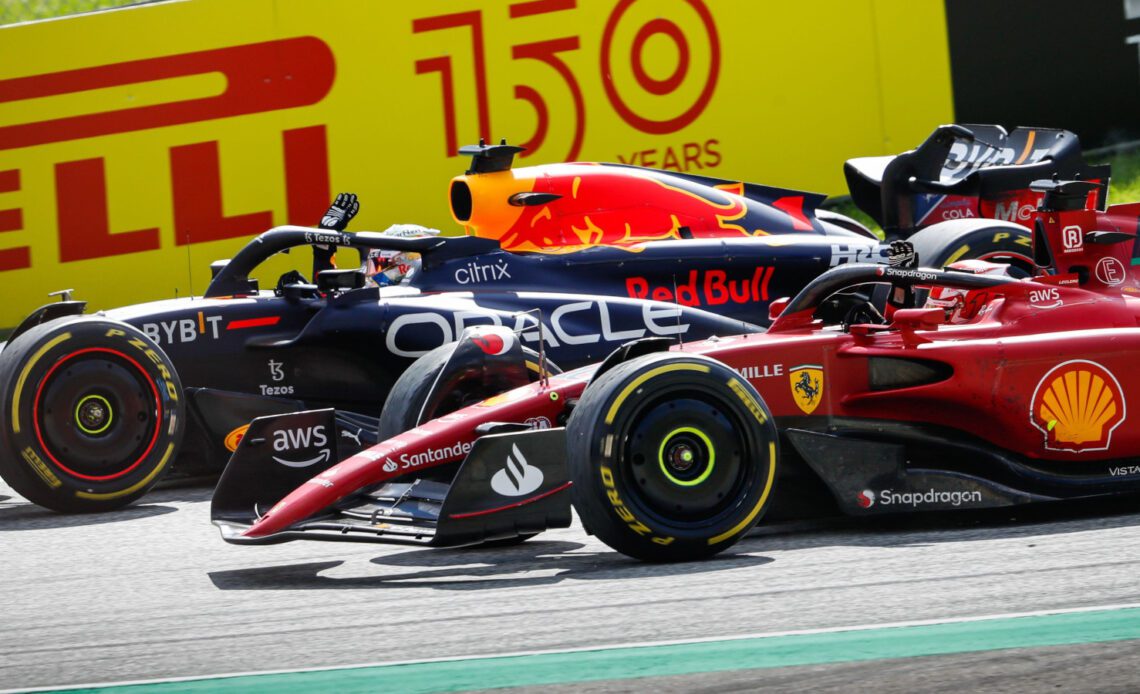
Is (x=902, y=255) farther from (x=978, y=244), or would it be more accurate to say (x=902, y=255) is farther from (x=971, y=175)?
(x=971, y=175)

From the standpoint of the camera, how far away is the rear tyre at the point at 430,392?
21.2 feet

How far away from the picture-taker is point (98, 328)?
7.48m

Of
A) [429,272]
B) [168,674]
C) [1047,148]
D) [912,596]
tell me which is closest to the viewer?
[168,674]

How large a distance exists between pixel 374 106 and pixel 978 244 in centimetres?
549

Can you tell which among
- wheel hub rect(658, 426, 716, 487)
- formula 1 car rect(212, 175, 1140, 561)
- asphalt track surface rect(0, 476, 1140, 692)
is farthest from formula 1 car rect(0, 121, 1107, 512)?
wheel hub rect(658, 426, 716, 487)

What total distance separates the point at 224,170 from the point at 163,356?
5297 mm

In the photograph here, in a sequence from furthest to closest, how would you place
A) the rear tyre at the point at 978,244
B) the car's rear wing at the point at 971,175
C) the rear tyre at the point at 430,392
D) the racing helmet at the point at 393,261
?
the car's rear wing at the point at 971,175
the racing helmet at the point at 393,261
the rear tyre at the point at 978,244
the rear tyre at the point at 430,392

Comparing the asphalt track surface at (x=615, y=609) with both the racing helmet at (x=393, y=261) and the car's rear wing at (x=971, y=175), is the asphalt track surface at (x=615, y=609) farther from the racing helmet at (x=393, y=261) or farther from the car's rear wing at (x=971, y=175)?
the car's rear wing at (x=971, y=175)

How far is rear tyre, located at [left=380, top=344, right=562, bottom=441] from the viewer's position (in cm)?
647

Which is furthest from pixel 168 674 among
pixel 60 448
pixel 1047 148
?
pixel 1047 148

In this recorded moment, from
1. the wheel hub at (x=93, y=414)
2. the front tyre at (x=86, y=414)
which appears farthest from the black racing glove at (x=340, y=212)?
the wheel hub at (x=93, y=414)

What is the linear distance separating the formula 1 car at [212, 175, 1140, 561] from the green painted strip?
982 millimetres

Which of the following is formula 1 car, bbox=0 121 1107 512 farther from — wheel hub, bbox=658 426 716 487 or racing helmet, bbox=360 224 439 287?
wheel hub, bbox=658 426 716 487

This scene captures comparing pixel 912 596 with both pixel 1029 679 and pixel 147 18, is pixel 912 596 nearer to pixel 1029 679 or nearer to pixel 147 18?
pixel 1029 679
